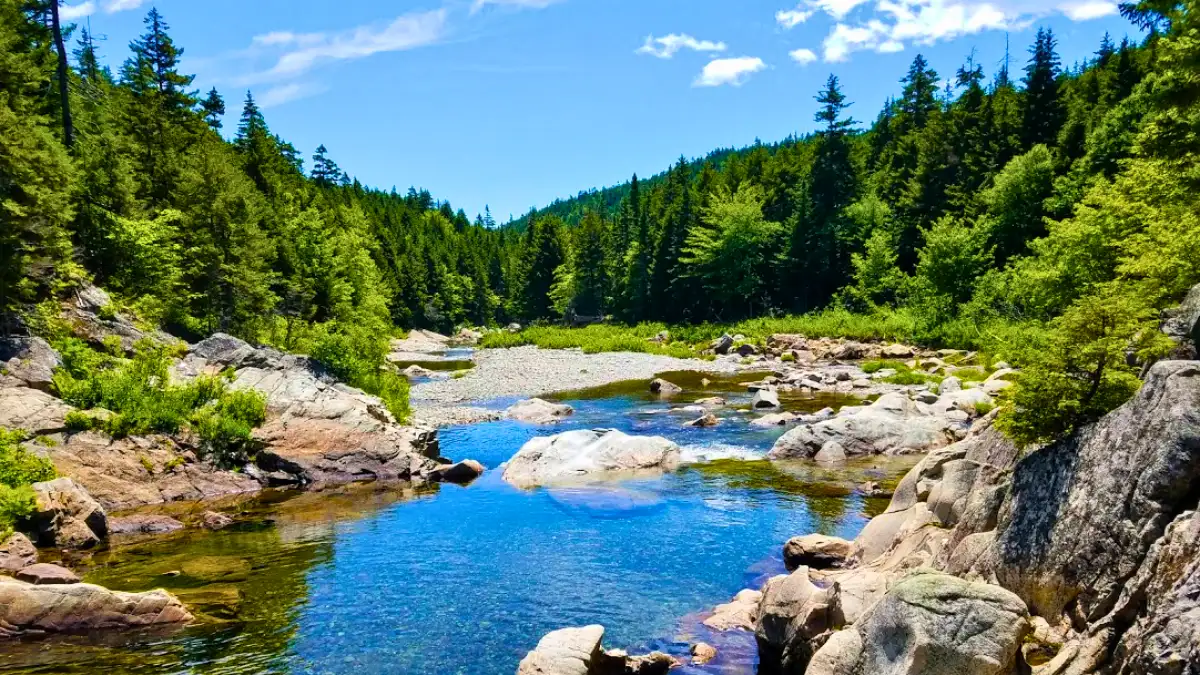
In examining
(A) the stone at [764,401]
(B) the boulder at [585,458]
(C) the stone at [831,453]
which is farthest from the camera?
(A) the stone at [764,401]

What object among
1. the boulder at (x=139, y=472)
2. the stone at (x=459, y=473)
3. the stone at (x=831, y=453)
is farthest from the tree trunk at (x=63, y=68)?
the stone at (x=831, y=453)

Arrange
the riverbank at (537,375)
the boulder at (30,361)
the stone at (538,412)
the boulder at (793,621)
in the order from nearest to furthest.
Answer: the boulder at (793,621)
the boulder at (30,361)
the stone at (538,412)
the riverbank at (537,375)

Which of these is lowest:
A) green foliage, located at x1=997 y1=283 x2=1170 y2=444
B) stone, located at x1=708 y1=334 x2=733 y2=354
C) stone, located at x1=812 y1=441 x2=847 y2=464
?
stone, located at x1=812 y1=441 x2=847 y2=464

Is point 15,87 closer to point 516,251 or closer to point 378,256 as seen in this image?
point 378,256

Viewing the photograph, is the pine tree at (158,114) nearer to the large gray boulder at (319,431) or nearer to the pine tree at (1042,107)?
the large gray boulder at (319,431)

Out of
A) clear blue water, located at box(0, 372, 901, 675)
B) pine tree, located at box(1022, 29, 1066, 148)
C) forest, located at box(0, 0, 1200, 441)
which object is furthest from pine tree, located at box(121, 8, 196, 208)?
pine tree, located at box(1022, 29, 1066, 148)

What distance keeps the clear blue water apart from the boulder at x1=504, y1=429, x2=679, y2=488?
3.35ft

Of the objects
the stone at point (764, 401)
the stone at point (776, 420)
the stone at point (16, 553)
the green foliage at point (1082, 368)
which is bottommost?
the stone at point (776, 420)

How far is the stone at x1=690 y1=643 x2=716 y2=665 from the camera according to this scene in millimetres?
10734

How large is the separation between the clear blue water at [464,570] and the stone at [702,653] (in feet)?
0.71

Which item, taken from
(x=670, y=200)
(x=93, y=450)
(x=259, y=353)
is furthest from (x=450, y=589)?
(x=670, y=200)

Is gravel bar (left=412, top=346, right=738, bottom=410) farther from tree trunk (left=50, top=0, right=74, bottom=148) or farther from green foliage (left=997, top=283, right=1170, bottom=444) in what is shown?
green foliage (left=997, top=283, right=1170, bottom=444)

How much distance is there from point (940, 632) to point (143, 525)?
62.4ft

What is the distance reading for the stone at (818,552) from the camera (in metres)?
14.0
